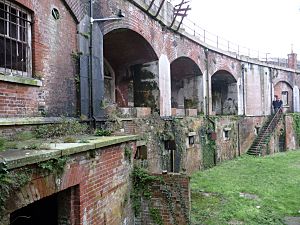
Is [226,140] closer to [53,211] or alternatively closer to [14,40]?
[53,211]

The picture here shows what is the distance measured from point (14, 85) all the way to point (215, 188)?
776cm

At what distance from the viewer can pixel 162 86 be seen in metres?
12.9

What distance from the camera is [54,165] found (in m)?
4.48

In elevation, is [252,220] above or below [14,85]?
below

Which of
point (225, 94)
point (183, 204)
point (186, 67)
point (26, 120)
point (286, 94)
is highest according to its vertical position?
point (186, 67)

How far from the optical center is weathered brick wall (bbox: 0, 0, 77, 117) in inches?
244

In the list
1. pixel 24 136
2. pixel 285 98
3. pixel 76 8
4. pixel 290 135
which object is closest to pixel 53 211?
pixel 24 136

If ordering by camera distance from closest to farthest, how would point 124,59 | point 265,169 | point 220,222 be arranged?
point 220,222 → point 124,59 → point 265,169

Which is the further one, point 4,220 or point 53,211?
Result: point 53,211

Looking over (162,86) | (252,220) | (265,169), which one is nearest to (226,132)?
(265,169)

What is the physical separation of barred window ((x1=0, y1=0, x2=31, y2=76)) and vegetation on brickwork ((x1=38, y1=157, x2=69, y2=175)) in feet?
8.14

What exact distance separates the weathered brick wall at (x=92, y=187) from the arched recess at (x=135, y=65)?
554 centimetres

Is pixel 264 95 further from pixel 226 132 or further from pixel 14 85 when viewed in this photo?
pixel 14 85

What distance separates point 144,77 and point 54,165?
344 inches
